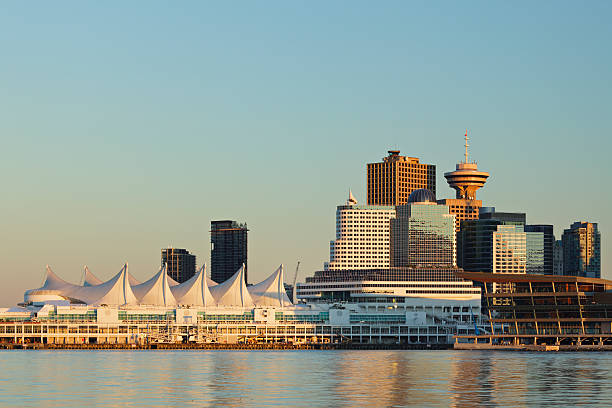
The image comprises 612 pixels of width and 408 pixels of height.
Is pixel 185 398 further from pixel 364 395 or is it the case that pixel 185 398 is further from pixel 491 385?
pixel 491 385

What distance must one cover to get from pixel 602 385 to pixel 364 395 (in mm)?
21969

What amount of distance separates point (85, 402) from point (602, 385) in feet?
135

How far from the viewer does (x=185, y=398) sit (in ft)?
274

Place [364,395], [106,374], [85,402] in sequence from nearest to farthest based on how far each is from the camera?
[85,402] → [364,395] → [106,374]

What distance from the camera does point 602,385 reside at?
96500 mm

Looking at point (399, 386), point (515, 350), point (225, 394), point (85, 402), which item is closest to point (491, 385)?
point (399, 386)

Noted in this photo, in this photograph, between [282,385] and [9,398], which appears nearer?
[9,398]

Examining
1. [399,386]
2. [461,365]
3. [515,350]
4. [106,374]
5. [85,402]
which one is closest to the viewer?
[85,402]

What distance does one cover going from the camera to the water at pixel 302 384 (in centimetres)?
8112

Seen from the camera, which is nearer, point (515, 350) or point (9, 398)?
point (9, 398)

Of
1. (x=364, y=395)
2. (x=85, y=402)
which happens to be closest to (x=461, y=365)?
(x=364, y=395)

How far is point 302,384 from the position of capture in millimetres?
98812

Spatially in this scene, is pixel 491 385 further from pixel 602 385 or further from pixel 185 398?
pixel 185 398

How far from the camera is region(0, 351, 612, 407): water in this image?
81.1 metres
